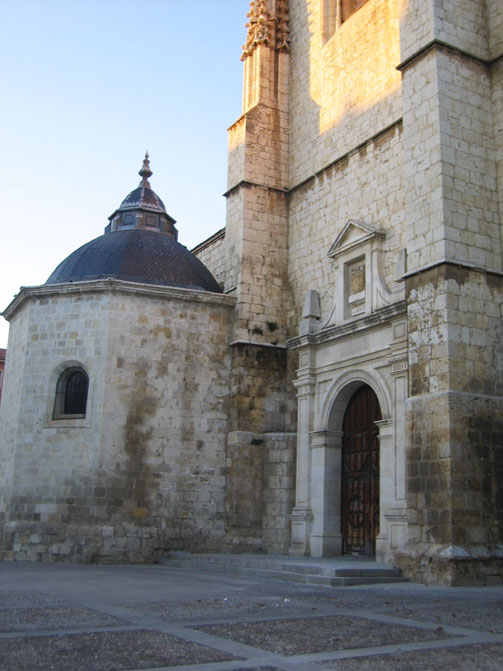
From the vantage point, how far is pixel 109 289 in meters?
15.4

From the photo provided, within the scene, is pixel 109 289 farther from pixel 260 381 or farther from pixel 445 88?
pixel 445 88

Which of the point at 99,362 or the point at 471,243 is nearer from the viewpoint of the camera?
the point at 471,243

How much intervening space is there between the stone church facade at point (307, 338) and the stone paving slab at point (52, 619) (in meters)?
5.47

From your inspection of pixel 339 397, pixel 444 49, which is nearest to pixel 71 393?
pixel 339 397

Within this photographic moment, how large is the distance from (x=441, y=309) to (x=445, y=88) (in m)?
3.81

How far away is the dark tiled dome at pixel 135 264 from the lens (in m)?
16.5

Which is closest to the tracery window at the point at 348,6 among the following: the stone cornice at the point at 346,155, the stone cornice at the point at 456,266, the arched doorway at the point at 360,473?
the stone cornice at the point at 346,155

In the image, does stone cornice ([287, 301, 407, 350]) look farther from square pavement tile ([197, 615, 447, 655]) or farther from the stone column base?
square pavement tile ([197, 615, 447, 655])

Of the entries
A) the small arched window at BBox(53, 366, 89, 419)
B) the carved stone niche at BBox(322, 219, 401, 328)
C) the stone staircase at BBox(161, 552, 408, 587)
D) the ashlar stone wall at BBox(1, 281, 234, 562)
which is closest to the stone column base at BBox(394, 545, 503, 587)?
the stone staircase at BBox(161, 552, 408, 587)

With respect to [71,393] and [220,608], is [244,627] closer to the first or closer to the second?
[220,608]

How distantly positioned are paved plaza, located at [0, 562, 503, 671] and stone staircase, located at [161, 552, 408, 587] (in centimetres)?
36

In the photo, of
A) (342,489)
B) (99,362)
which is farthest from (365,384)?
(99,362)

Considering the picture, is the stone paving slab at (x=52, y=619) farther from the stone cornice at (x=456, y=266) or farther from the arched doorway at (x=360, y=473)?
the arched doorway at (x=360, y=473)

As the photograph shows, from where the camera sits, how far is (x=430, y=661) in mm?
4691
